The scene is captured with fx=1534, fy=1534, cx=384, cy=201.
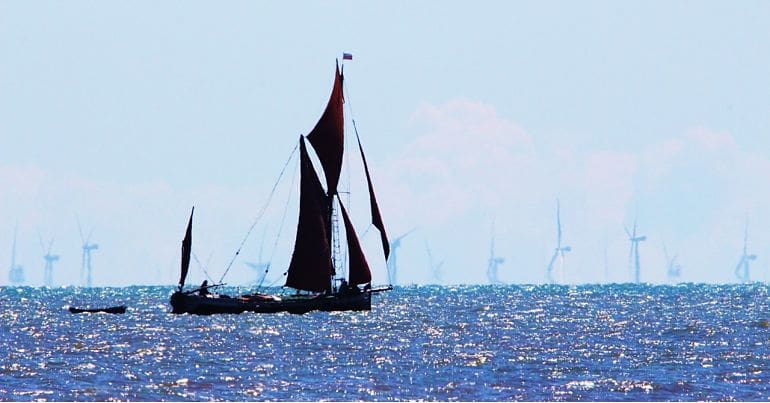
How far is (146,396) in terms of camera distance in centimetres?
4809

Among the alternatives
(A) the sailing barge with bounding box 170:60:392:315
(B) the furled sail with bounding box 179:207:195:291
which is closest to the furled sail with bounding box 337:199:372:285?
(A) the sailing barge with bounding box 170:60:392:315

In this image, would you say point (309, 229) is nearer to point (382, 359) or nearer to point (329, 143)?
point (329, 143)

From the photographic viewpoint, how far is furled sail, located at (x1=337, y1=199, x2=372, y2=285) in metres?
98.6

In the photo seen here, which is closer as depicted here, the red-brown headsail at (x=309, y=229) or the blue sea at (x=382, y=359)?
the blue sea at (x=382, y=359)

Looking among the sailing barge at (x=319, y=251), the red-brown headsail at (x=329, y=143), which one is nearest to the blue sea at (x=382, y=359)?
the sailing barge at (x=319, y=251)

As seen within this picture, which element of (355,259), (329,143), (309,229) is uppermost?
(329,143)

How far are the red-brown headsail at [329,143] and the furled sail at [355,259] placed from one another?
1.90 metres

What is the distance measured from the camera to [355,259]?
102 m

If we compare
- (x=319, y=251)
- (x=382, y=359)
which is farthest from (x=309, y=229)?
(x=382, y=359)

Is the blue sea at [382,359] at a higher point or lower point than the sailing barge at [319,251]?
lower

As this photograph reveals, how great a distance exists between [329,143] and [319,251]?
7.34m

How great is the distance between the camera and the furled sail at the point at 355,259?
9856cm

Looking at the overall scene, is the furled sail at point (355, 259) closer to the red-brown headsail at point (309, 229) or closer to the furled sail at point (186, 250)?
the red-brown headsail at point (309, 229)

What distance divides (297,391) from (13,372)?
13.1 m
